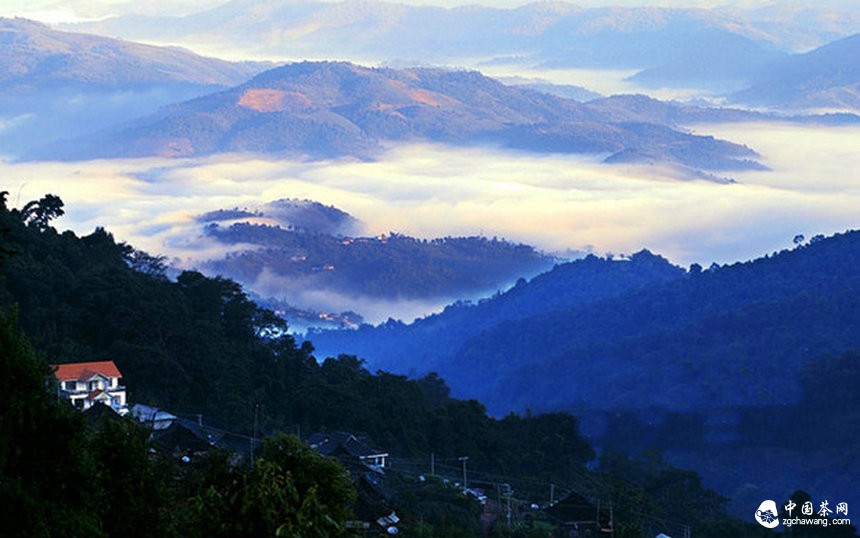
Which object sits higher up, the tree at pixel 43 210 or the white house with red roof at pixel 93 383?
the tree at pixel 43 210

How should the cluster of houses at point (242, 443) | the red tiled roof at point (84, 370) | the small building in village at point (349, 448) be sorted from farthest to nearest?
the small building in village at point (349, 448)
the red tiled roof at point (84, 370)
the cluster of houses at point (242, 443)

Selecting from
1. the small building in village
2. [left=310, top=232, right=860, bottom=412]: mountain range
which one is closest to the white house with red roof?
the small building in village

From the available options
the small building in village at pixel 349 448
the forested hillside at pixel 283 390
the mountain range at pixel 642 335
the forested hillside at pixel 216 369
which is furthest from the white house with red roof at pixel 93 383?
the mountain range at pixel 642 335

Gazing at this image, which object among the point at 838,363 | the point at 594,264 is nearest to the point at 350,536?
the point at 838,363

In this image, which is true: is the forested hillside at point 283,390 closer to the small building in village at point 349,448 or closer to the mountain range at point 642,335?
the small building in village at point 349,448

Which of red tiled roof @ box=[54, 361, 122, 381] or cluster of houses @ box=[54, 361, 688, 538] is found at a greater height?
red tiled roof @ box=[54, 361, 122, 381]

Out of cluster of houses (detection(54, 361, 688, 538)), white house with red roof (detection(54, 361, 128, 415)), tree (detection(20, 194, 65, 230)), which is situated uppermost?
tree (detection(20, 194, 65, 230))

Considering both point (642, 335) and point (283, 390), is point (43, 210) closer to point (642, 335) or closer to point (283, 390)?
point (283, 390)

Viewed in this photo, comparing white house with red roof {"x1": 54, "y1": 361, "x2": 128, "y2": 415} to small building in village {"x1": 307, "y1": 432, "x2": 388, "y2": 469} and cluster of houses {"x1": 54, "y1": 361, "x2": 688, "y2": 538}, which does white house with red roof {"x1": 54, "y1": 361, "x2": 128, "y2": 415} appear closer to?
cluster of houses {"x1": 54, "y1": 361, "x2": 688, "y2": 538}

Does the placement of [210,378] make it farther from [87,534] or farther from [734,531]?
[87,534]
